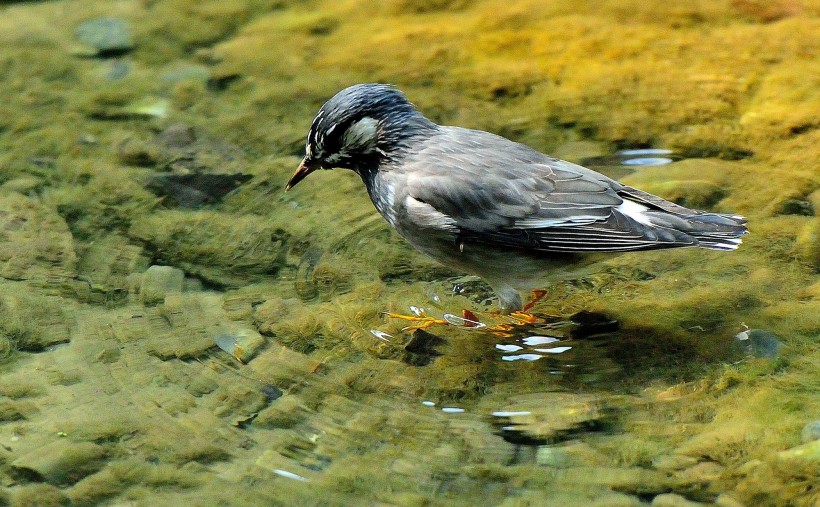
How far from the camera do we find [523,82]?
7.40m

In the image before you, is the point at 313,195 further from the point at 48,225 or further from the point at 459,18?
the point at 459,18

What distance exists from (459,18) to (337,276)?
3.63m

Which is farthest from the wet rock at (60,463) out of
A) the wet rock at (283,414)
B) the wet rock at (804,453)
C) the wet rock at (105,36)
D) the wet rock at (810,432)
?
the wet rock at (105,36)

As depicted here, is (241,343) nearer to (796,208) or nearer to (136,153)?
(136,153)

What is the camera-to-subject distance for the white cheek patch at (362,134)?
5.61m

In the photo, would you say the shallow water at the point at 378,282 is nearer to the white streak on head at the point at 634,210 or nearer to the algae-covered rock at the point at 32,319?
the algae-covered rock at the point at 32,319

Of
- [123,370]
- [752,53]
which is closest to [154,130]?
[123,370]

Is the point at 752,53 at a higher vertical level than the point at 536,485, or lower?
higher

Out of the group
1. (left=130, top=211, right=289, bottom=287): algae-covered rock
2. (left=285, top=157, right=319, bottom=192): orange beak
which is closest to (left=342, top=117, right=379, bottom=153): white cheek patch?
(left=285, top=157, right=319, bottom=192): orange beak

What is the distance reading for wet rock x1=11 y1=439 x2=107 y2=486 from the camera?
4137 millimetres

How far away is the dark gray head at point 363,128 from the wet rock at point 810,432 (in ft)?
8.41

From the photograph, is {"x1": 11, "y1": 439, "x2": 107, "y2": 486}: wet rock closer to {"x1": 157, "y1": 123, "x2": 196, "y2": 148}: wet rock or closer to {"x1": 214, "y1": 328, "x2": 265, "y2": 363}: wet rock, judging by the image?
{"x1": 214, "y1": 328, "x2": 265, "y2": 363}: wet rock

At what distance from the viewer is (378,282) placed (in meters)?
5.57

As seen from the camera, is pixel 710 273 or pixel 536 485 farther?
pixel 710 273
